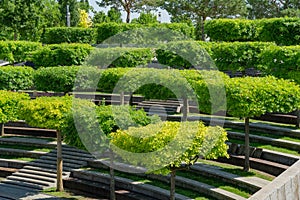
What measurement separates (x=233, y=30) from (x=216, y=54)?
6.17 m

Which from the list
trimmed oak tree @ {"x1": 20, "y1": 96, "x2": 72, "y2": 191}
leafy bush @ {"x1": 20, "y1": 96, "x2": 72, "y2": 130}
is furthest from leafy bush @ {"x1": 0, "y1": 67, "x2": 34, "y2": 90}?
leafy bush @ {"x1": 20, "y1": 96, "x2": 72, "y2": 130}

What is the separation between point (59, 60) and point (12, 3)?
22.6 metres

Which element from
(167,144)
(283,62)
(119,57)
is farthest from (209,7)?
(167,144)

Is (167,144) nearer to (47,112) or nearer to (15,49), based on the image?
(47,112)

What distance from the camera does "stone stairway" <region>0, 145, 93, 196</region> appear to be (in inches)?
892

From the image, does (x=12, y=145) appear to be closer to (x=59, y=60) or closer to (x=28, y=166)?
(x=28, y=166)

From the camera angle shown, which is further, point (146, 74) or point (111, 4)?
point (111, 4)

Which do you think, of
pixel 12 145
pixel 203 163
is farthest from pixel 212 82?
pixel 12 145

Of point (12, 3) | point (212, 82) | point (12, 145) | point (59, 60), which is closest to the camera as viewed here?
point (212, 82)

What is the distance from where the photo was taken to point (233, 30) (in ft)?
110

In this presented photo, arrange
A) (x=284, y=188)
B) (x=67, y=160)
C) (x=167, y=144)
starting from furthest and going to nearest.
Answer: (x=67, y=160) < (x=167, y=144) < (x=284, y=188)

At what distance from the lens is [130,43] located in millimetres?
37750

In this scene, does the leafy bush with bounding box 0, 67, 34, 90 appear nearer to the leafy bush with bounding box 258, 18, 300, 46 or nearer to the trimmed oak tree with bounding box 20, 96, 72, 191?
the trimmed oak tree with bounding box 20, 96, 72, 191

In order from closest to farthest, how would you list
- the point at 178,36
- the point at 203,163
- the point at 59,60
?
the point at 203,163 < the point at 59,60 < the point at 178,36
